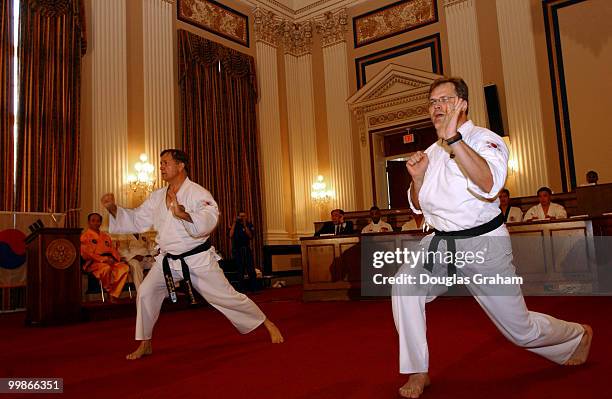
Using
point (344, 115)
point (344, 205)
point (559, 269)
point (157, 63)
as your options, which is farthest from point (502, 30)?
point (157, 63)

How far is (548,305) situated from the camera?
5.53 m

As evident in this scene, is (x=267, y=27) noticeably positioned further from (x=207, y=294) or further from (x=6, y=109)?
(x=207, y=294)

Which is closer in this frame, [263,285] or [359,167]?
[263,285]

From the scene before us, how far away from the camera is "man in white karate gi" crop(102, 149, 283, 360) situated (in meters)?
3.72

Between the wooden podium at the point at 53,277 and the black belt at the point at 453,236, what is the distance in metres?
5.08

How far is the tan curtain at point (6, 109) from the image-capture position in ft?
24.8

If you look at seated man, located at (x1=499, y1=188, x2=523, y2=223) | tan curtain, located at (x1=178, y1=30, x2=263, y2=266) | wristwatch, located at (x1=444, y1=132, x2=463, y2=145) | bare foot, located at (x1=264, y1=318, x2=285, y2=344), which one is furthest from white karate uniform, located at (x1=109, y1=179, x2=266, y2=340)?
tan curtain, located at (x1=178, y1=30, x2=263, y2=266)

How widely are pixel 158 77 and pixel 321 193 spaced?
4.48m

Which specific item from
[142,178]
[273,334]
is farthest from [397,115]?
[273,334]

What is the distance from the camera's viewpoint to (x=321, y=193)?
40.9 ft

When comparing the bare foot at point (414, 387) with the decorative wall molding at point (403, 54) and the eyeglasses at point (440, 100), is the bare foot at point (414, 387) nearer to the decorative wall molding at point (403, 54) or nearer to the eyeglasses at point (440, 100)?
the eyeglasses at point (440, 100)

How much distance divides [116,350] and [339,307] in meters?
3.07

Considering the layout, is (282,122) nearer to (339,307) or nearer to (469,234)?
(339,307)

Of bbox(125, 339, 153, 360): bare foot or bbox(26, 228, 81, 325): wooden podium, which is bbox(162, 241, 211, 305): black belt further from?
bbox(26, 228, 81, 325): wooden podium
